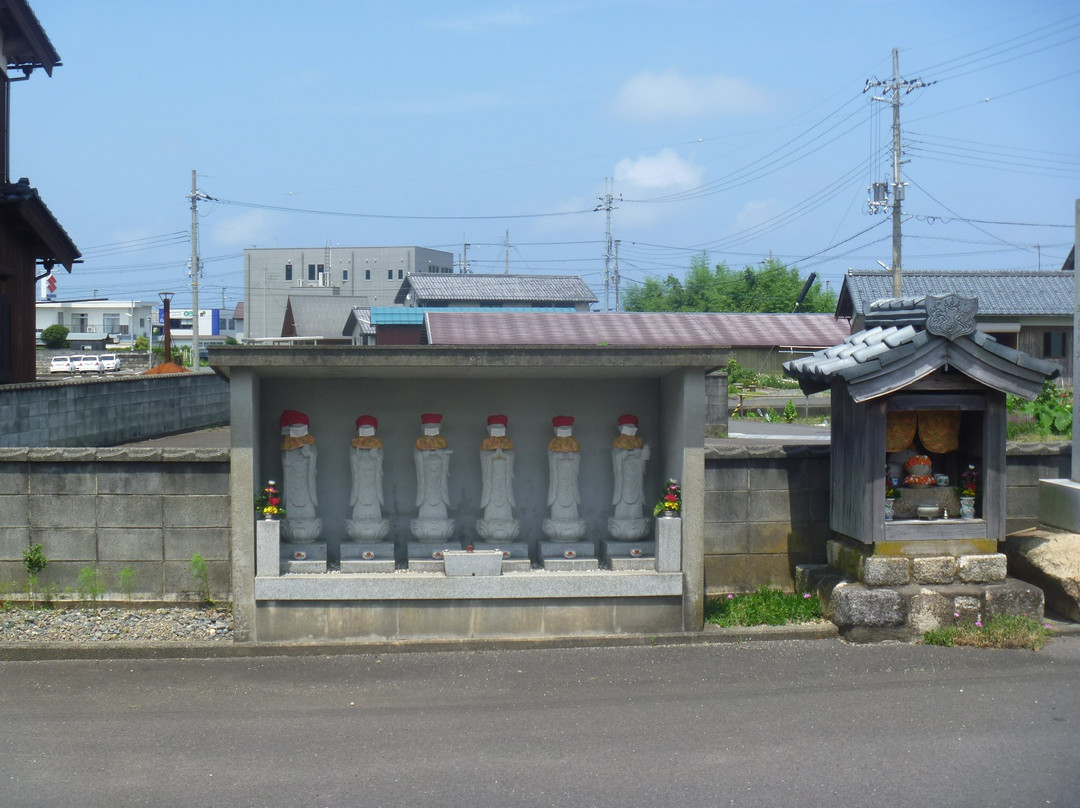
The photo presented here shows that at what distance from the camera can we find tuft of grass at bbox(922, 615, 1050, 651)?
26.6 feet

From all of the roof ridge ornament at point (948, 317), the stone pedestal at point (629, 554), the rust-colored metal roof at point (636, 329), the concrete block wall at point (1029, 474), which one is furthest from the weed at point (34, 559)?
the rust-colored metal roof at point (636, 329)

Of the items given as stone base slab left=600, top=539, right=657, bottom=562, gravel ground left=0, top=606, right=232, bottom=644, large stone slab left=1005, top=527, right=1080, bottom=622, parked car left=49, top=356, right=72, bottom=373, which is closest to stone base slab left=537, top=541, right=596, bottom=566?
stone base slab left=600, top=539, right=657, bottom=562

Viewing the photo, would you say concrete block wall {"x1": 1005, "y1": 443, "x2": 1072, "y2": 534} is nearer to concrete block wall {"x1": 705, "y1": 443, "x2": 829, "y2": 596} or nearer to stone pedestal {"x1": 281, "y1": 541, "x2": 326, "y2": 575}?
concrete block wall {"x1": 705, "y1": 443, "x2": 829, "y2": 596}

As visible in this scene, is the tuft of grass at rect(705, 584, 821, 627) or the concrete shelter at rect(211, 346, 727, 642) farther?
the tuft of grass at rect(705, 584, 821, 627)

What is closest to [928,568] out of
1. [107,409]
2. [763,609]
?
[763,609]

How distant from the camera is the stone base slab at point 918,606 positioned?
834cm

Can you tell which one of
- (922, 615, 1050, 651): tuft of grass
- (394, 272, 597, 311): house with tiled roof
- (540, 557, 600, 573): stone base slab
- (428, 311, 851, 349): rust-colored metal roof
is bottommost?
(922, 615, 1050, 651): tuft of grass

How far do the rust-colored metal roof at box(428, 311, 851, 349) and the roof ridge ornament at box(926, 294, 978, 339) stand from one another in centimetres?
2315

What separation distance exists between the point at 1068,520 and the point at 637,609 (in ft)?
12.9

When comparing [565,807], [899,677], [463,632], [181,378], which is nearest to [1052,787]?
[899,677]

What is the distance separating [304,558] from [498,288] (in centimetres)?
4725

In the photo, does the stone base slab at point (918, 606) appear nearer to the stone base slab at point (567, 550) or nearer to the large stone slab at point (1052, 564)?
the large stone slab at point (1052, 564)

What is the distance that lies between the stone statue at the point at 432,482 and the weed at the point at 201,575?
73.8 inches

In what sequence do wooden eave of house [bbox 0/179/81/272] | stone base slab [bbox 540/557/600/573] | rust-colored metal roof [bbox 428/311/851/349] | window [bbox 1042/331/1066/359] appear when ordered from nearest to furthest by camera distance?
stone base slab [bbox 540/557/600/573], wooden eave of house [bbox 0/179/81/272], rust-colored metal roof [bbox 428/311/851/349], window [bbox 1042/331/1066/359]
